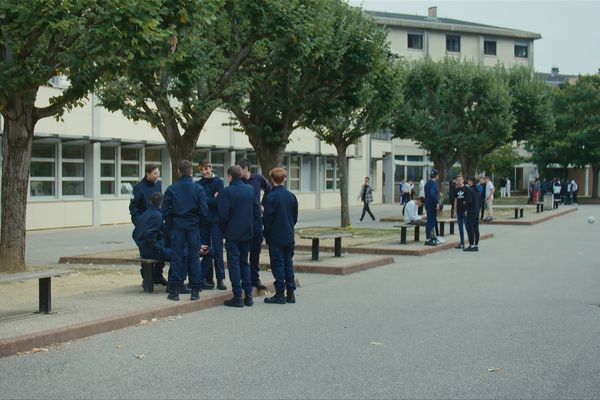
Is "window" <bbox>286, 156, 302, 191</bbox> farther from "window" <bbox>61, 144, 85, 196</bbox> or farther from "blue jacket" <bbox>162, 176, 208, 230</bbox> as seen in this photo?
"blue jacket" <bbox>162, 176, 208, 230</bbox>

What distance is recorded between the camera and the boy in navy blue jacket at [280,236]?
11148 millimetres

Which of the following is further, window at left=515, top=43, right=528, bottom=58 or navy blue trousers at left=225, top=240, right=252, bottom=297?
window at left=515, top=43, right=528, bottom=58

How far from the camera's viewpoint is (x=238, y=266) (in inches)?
428

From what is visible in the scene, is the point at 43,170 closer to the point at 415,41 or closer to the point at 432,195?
Answer: the point at 432,195

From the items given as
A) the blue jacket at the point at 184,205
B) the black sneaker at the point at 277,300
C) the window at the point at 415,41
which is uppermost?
the window at the point at 415,41

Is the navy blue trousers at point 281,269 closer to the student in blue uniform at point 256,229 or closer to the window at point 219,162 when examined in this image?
the student in blue uniform at point 256,229

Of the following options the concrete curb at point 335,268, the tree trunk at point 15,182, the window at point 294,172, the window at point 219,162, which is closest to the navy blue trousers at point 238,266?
the concrete curb at point 335,268

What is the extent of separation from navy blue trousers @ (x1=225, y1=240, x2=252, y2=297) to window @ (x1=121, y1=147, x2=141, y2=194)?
21.9m

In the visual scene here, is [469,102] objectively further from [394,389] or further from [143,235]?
[394,389]

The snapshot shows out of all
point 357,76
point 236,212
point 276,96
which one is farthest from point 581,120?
point 236,212

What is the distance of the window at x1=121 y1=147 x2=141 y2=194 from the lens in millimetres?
32219

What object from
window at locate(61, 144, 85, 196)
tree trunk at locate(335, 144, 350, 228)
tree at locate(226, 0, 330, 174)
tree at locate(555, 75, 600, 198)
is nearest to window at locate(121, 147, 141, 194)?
window at locate(61, 144, 85, 196)

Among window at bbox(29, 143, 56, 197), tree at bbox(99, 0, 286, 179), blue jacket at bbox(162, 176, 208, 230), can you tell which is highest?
tree at bbox(99, 0, 286, 179)

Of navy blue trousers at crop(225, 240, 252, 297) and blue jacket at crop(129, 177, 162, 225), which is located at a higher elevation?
blue jacket at crop(129, 177, 162, 225)
